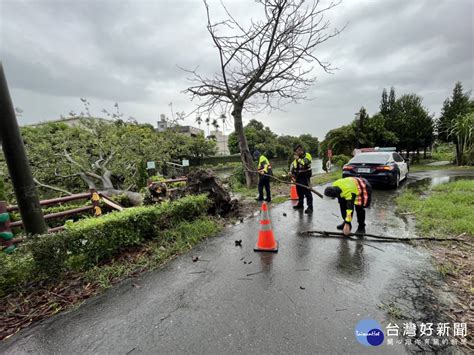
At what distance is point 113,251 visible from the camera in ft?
11.3

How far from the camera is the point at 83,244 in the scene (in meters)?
3.10

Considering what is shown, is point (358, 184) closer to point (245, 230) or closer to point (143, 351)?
point (245, 230)

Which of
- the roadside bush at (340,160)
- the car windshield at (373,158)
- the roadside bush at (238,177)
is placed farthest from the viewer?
the roadside bush at (340,160)

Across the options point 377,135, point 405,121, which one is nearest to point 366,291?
point 377,135

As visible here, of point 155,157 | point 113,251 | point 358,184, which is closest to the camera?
point 113,251

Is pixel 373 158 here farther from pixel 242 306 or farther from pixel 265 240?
pixel 242 306

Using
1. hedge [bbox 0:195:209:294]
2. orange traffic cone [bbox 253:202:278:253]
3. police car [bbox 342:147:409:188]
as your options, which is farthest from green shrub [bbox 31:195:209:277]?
police car [bbox 342:147:409:188]

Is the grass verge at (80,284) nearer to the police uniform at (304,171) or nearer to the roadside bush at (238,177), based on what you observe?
the police uniform at (304,171)

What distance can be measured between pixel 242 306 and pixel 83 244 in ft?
8.12

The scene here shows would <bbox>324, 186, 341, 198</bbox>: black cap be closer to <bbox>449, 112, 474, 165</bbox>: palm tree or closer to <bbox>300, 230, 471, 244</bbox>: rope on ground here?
<bbox>300, 230, 471, 244</bbox>: rope on ground

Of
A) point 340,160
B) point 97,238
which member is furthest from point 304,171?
point 340,160

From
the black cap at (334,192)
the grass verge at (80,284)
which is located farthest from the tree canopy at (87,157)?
the black cap at (334,192)

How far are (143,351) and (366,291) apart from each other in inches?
93.2
